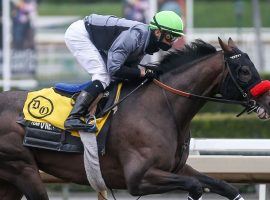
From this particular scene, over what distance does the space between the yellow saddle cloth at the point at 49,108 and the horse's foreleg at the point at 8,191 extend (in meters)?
0.53

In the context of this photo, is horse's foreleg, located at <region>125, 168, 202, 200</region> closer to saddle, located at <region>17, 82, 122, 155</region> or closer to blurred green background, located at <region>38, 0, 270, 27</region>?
saddle, located at <region>17, 82, 122, 155</region>

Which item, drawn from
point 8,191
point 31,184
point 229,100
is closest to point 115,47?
point 229,100

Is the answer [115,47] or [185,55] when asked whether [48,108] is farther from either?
[185,55]

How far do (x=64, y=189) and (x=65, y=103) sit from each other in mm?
1486

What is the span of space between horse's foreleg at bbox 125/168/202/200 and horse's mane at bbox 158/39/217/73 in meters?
0.78

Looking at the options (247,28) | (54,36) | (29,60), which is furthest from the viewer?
(247,28)

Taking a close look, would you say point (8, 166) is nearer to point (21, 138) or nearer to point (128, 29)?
point (21, 138)

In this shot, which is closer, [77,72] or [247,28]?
[77,72]

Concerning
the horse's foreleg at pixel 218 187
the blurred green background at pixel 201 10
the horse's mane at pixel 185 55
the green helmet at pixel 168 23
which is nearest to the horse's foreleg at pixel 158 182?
the horse's foreleg at pixel 218 187

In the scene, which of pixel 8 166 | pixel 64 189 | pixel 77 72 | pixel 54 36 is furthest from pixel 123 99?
pixel 54 36

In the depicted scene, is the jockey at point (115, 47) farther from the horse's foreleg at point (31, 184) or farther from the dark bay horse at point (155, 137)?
the horse's foreleg at point (31, 184)

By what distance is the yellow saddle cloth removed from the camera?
6465 millimetres

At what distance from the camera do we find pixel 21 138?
655cm

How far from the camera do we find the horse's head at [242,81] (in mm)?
6266
